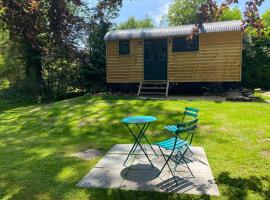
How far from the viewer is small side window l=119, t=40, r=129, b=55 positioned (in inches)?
584

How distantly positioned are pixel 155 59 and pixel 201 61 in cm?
221

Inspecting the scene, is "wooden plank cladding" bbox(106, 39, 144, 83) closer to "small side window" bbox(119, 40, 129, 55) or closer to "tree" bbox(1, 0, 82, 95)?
"small side window" bbox(119, 40, 129, 55)

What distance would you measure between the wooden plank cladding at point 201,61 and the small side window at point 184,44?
0.52 feet

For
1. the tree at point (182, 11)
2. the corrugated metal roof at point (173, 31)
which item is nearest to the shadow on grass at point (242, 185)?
the corrugated metal roof at point (173, 31)

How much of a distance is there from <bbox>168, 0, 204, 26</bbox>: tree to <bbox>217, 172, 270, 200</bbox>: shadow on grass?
32.4 metres

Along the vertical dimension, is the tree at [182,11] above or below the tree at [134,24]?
above

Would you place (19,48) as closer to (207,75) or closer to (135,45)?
(135,45)

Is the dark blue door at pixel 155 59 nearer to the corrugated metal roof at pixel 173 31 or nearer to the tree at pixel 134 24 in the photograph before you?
the corrugated metal roof at pixel 173 31

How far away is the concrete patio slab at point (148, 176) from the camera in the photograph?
13.6ft

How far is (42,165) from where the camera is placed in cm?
527

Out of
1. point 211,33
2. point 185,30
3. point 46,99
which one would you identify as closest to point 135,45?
point 185,30

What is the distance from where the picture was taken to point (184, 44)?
13727mm

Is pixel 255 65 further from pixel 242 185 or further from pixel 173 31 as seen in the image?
pixel 242 185

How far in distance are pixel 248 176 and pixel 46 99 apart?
13.1m
